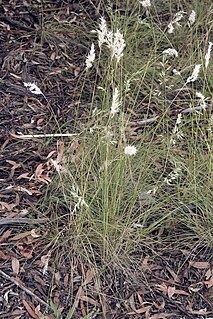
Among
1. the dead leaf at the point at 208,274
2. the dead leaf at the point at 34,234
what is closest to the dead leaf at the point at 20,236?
the dead leaf at the point at 34,234

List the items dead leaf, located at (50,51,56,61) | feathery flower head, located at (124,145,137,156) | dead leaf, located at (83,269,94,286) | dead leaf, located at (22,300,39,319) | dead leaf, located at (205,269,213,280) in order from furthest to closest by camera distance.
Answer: dead leaf, located at (50,51,56,61) → dead leaf, located at (205,269,213,280) → dead leaf, located at (83,269,94,286) → dead leaf, located at (22,300,39,319) → feathery flower head, located at (124,145,137,156)

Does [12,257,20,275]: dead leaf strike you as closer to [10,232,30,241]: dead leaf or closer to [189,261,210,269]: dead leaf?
[10,232,30,241]: dead leaf

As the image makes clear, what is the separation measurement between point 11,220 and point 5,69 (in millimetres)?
1283

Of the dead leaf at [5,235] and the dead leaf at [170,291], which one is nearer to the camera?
the dead leaf at [170,291]

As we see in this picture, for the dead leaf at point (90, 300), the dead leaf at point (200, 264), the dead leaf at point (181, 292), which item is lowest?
the dead leaf at point (90, 300)

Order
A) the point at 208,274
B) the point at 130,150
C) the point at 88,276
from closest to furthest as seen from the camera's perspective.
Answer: the point at 130,150, the point at 88,276, the point at 208,274

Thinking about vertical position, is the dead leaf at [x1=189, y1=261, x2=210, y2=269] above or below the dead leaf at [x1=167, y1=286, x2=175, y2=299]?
above

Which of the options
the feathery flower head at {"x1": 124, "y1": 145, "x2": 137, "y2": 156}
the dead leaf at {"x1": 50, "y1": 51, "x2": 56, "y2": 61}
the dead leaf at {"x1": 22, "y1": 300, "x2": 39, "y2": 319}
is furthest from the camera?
the dead leaf at {"x1": 50, "y1": 51, "x2": 56, "y2": 61}

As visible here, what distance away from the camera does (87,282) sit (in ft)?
8.34

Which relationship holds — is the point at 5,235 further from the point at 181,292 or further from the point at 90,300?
the point at 181,292

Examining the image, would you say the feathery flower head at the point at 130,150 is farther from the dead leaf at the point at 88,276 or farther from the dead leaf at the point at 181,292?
the dead leaf at the point at 181,292

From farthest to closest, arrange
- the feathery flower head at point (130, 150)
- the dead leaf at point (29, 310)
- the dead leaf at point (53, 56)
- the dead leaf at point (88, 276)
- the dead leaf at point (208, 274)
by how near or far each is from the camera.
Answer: the dead leaf at point (53, 56) → the dead leaf at point (208, 274) → the dead leaf at point (88, 276) → the dead leaf at point (29, 310) → the feathery flower head at point (130, 150)

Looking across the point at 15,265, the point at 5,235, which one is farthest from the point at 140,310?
the point at 5,235

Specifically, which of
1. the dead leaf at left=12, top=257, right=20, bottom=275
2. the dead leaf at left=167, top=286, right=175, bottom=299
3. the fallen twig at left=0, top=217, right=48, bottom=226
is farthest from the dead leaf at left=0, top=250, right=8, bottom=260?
the dead leaf at left=167, top=286, right=175, bottom=299
